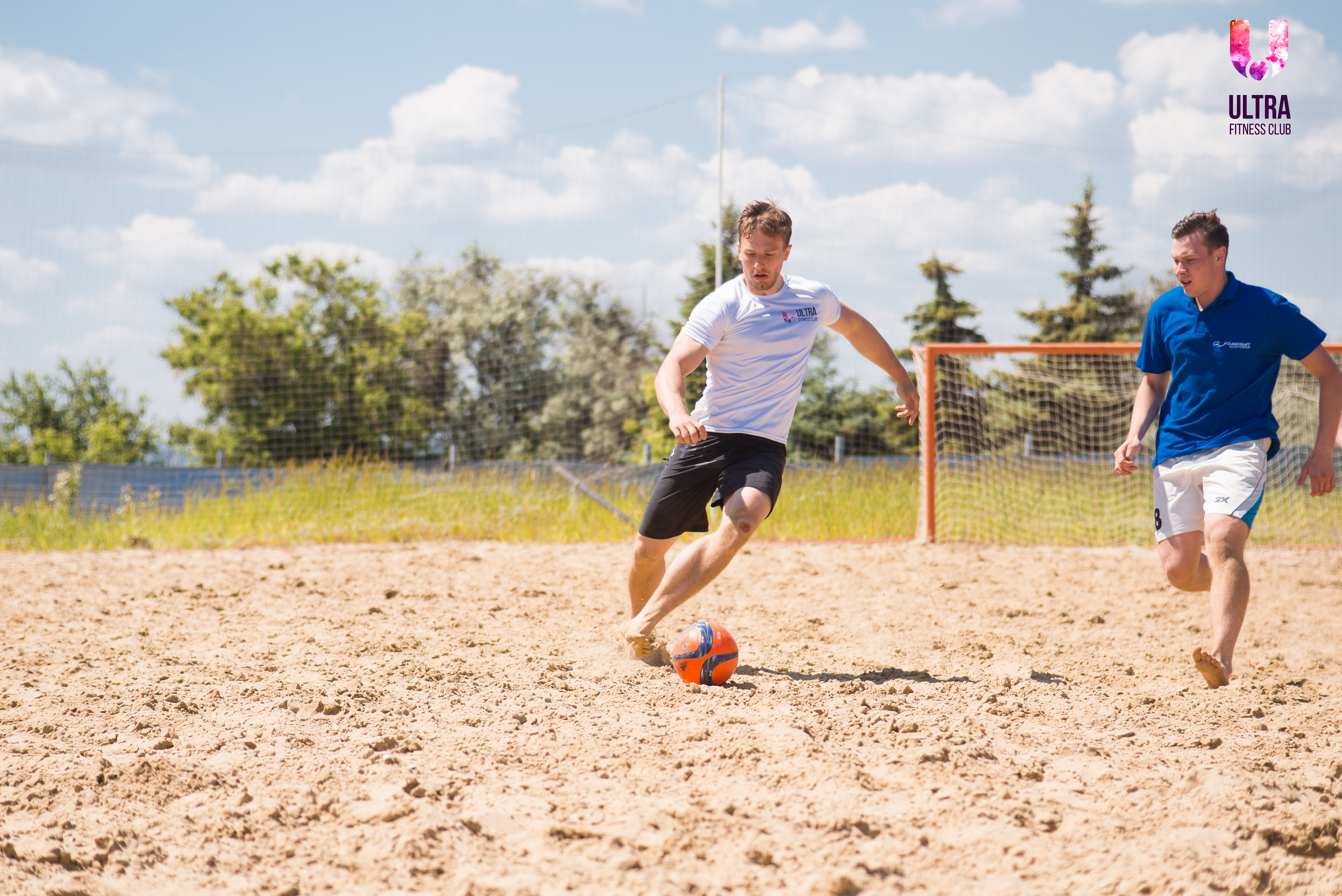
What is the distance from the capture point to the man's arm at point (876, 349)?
13.8 feet

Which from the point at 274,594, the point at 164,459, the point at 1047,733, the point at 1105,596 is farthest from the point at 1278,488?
the point at 164,459

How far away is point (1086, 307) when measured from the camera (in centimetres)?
2283

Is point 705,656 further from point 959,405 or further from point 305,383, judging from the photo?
point 305,383

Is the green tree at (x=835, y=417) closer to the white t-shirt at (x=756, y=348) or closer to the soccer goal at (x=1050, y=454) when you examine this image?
the soccer goal at (x=1050, y=454)

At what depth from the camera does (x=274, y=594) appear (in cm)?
610

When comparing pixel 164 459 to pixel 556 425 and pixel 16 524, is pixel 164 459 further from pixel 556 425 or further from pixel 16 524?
pixel 16 524

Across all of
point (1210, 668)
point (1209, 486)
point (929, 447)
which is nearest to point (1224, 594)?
point (1210, 668)

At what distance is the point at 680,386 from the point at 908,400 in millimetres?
1121

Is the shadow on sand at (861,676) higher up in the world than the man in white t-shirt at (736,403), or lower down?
lower down

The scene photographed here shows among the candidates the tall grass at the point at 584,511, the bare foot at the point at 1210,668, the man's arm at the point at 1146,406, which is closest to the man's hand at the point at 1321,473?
the man's arm at the point at 1146,406

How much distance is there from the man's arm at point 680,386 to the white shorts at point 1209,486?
6.35 feet

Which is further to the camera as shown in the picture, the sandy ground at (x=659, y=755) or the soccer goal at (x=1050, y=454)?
the soccer goal at (x=1050, y=454)

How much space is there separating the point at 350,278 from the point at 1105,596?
926 inches

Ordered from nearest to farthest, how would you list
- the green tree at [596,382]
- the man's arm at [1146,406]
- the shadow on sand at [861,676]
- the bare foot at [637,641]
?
the shadow on sand at [861,676]
the bare foot at [637,641]
the man's arm at [1146,406]
the green tree at [596,382]
